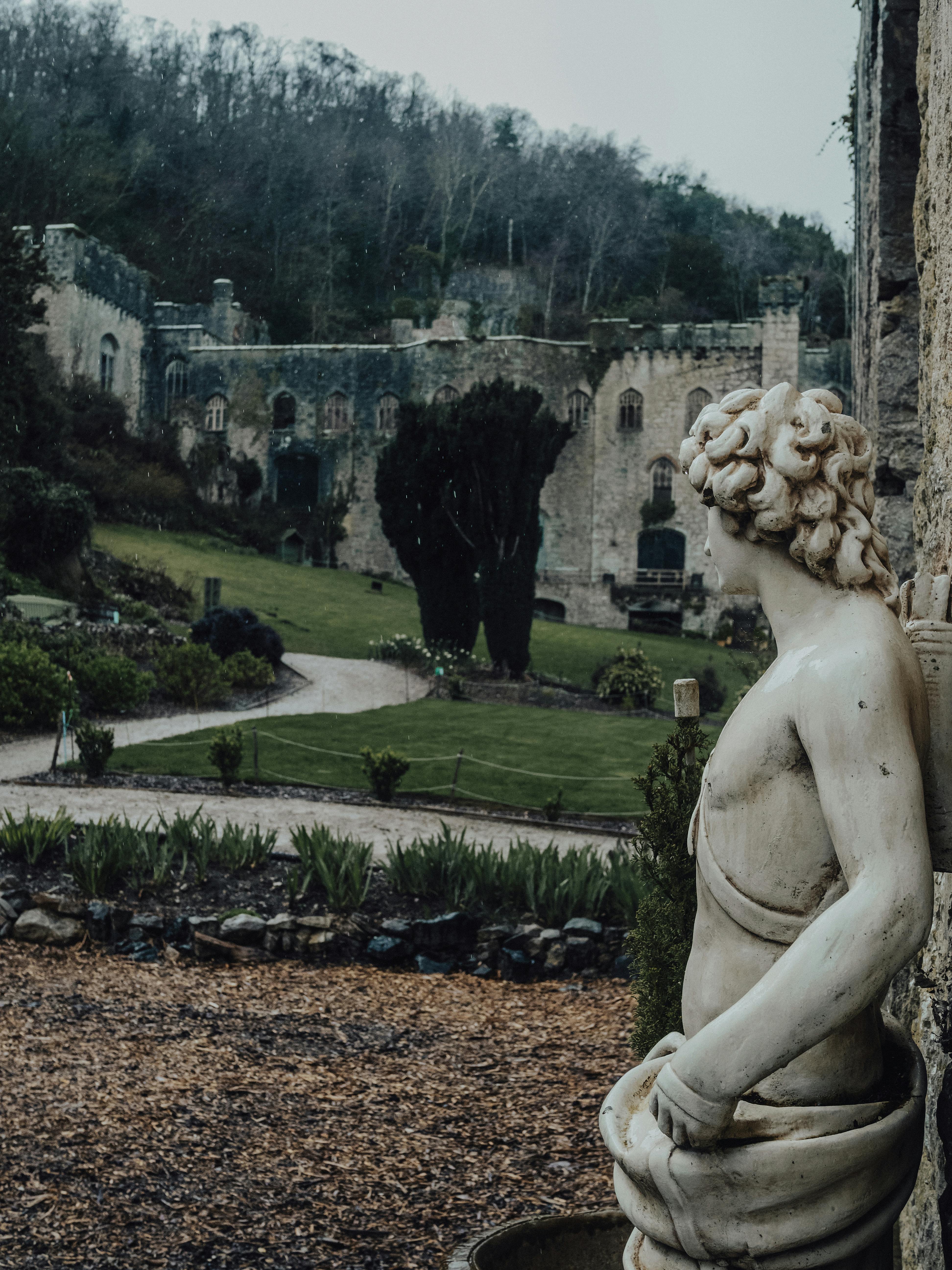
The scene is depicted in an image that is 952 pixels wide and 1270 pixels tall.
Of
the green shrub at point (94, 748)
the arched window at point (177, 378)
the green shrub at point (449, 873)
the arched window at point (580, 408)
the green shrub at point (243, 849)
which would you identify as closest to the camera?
the green shrub at point (449, 873)

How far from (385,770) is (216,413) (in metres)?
32.7

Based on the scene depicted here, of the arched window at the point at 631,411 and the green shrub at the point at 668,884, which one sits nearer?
the green shrub at the point at 668,884

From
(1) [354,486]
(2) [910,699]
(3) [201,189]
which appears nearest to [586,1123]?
(2) [910,699]

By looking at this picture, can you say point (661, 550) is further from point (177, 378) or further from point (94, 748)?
point (94, 748)

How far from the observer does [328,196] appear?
53.3 meters

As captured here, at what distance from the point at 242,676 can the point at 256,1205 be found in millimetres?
14911

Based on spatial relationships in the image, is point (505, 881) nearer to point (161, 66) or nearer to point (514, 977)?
point (514, 977)

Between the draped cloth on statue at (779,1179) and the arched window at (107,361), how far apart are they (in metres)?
39.9

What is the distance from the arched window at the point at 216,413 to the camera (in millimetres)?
41250

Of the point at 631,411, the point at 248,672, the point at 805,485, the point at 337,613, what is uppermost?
the point at 631,411

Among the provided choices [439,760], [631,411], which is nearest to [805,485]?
[439,760]

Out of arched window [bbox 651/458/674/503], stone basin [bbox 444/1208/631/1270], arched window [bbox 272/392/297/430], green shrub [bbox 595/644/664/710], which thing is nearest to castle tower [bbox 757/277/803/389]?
arched window [bbox 651/458/674/503]

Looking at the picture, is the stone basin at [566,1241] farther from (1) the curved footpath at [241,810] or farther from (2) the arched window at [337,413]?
(2) the arched window at [337,413]

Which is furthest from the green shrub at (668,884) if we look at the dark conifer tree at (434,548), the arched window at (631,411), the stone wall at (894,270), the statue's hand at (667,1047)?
the arched window at (631,411)
